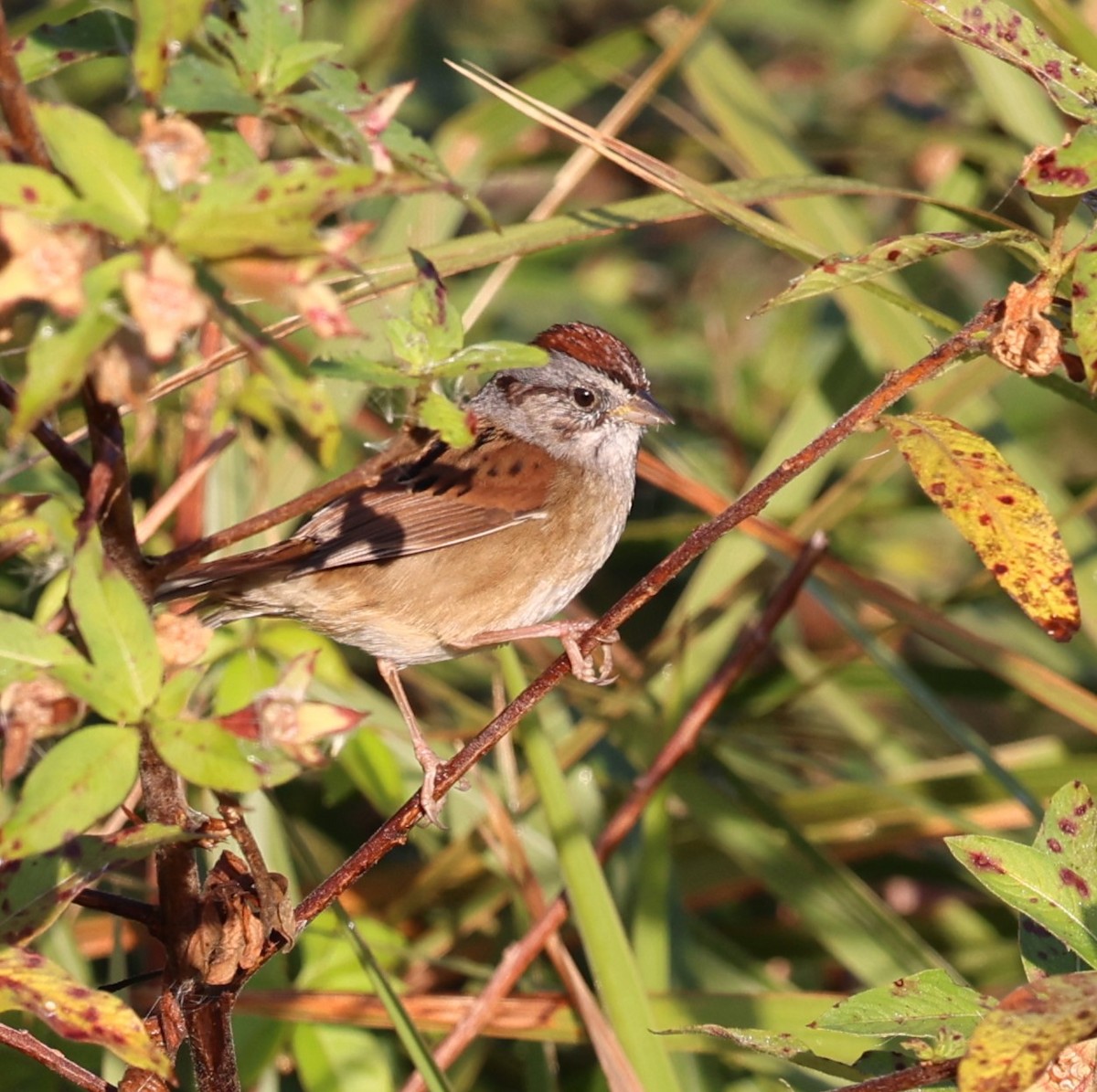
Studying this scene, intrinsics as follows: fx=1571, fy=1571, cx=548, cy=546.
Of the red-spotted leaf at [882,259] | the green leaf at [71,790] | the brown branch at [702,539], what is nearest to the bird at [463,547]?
the brown branch at [702,539]

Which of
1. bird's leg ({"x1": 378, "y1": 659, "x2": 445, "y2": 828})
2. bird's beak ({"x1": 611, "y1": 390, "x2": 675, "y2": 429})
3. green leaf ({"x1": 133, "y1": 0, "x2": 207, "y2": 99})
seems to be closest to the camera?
green leaf ({"x1": 133, "y1": 0, "x2": 207, "y2": 99})

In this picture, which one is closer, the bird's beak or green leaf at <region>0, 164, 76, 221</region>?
green leaf at <region>0, 164, 76, 221</region>

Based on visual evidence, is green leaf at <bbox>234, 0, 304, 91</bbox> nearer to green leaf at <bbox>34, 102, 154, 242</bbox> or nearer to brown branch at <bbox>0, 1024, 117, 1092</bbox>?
green leaf at <bbox>34, 102, 154, 242</bbox>

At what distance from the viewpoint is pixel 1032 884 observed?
1.23 m

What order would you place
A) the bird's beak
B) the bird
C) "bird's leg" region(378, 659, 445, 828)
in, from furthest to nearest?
1. the bird's beak
2. "bird's leg" region(378, 659, 445, 828)
3. the bird

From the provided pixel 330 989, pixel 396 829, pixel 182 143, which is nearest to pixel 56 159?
pixel 182 143

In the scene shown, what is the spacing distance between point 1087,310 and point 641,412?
151 cm

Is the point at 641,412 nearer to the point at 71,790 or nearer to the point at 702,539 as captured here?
the point at 702,539

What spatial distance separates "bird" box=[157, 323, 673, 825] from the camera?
7.37 ft

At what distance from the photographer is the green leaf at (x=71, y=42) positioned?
45.9 inches

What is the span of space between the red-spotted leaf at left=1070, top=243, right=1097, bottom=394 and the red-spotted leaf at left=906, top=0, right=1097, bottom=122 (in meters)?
0.17

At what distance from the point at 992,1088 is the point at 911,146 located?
320 centimetres

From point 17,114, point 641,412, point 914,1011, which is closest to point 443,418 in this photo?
point 17,114

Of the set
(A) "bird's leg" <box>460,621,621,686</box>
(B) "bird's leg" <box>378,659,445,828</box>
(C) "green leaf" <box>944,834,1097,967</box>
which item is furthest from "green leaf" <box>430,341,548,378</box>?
(B) "bird's leg" <box>378,659,445,828</box>
